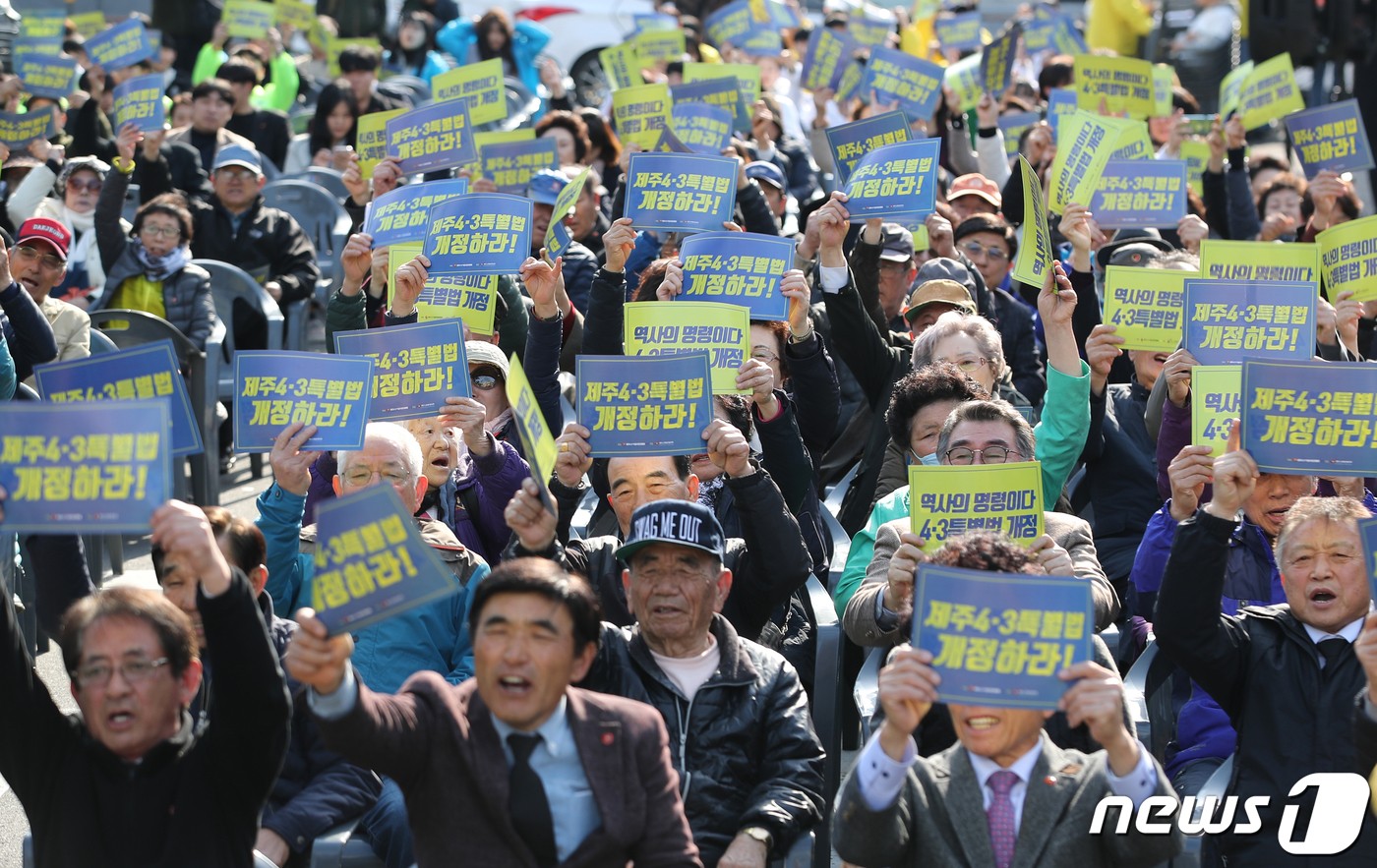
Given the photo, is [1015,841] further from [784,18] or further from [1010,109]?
[784,18]

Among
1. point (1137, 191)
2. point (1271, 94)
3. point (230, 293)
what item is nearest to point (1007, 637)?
point (1137, 191)

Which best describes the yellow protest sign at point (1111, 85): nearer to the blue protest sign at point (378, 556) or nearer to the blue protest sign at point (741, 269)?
the blue protest sign at point (741, 269)

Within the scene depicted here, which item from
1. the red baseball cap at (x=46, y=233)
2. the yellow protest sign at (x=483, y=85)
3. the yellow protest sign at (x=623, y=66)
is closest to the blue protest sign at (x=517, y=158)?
the yellow protest sign at (x=483, y=85)

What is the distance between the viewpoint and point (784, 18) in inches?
694

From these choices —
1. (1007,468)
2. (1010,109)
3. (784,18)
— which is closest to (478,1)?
(784,18)

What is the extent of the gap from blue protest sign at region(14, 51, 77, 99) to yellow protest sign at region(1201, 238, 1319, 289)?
27.7ft

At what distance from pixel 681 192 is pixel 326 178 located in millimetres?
6142

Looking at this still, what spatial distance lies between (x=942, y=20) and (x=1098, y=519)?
11.0 m

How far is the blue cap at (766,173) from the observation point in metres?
10.2

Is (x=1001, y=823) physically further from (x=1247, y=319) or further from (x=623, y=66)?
(x=623, y=66)

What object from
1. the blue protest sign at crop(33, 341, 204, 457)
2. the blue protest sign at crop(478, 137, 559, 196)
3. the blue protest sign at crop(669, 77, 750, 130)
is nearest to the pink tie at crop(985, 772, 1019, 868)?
the blue protest sign at crop(33, 341, 204, 457)

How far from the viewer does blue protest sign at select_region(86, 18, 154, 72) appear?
13367mm

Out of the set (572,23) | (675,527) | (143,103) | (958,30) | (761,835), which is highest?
(572,23)

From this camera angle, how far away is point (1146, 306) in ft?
22.6
